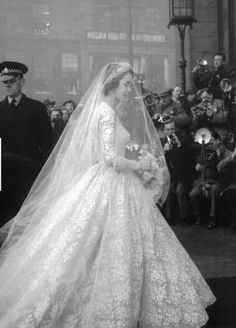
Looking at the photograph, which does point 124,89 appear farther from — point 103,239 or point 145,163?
point 103,239

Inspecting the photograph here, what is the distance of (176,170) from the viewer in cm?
673

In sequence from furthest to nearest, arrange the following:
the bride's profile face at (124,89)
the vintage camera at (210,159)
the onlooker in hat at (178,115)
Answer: the onlooker in hat at (178,115), the vintage camera at (210,159), the bride's profile face at (124,89)

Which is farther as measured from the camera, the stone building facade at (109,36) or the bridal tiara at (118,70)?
the stone building facade at (109,36)

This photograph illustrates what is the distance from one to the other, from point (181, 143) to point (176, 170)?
35cm

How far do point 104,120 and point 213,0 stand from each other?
28.7 ft

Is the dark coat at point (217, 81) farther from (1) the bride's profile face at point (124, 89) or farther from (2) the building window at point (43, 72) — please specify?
(2) the building window at point (43, 72)

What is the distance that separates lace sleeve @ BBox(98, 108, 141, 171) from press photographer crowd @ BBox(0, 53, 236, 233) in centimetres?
152

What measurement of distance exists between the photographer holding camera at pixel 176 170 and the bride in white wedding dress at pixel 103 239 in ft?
8.57

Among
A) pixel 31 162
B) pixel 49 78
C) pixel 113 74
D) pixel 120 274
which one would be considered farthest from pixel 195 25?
pixel 120 274

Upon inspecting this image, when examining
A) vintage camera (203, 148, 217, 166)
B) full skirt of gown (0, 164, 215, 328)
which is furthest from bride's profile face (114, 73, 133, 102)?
vintage camera (203, 148, 217, 166)

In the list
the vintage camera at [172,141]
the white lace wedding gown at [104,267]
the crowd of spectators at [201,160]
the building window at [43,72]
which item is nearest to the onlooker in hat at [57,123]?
the crowd of spectators at [201,160]

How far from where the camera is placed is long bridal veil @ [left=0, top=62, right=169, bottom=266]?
3.89 metres

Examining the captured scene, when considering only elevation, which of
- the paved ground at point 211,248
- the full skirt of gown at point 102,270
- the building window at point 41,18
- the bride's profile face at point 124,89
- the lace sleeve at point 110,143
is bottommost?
the paved ground at point 211,248

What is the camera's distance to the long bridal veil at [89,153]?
3.89 meters
